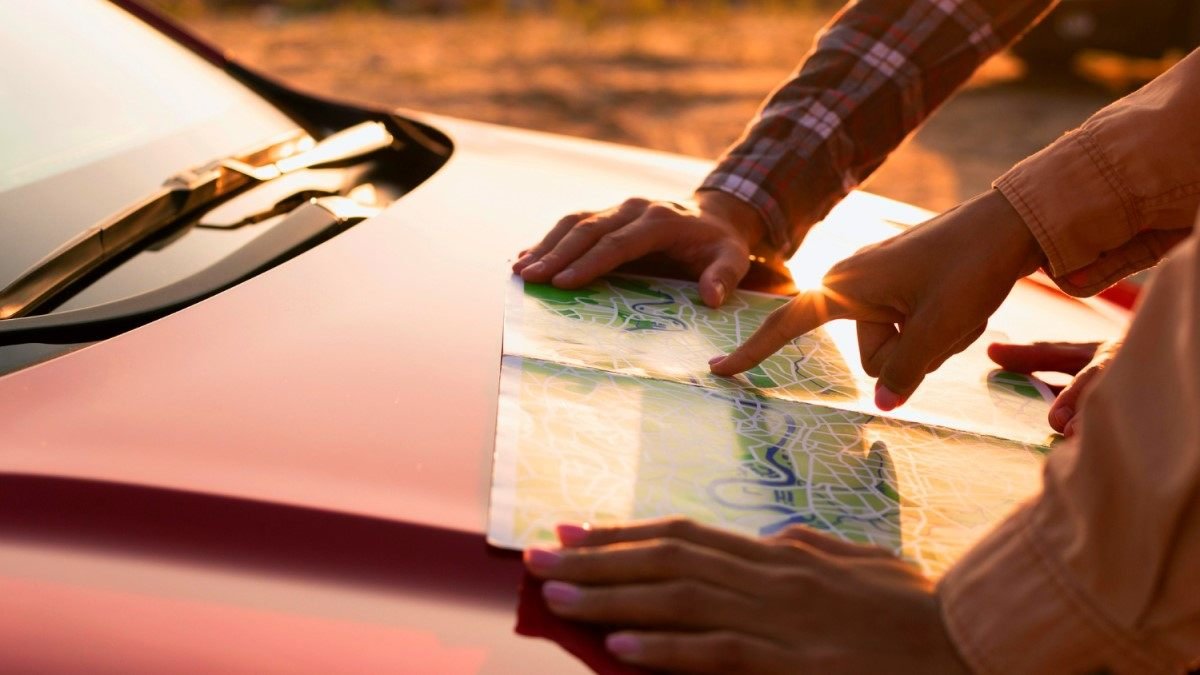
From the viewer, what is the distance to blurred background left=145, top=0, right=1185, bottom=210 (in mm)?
6945

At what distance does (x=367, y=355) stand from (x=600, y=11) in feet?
31.0

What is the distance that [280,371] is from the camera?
123cm

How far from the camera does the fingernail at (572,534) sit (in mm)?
1030

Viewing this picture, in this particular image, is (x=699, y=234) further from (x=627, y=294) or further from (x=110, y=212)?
(x=110, y=212)

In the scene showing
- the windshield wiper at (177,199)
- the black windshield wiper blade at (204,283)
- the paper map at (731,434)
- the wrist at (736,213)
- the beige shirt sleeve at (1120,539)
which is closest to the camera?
the beige shirt sleeve at (1120,539)

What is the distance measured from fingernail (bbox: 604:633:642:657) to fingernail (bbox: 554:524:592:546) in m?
0.11

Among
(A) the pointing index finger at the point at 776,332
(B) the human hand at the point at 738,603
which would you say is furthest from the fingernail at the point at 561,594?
(A) the pointing index finger at the point at 776,332

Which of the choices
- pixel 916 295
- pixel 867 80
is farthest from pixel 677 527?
pixel 867 80

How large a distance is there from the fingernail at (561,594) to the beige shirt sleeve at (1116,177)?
0.79 meters

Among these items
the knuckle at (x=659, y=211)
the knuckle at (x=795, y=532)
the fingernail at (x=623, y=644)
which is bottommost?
the fingernail at (x=623, y=644)

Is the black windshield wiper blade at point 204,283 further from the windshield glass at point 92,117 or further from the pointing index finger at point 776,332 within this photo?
the pointing index finger at point 776,332

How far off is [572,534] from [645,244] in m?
0.77

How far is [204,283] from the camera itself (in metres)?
1.41

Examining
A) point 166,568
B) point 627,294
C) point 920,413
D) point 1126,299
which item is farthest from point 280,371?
point 1126,299
